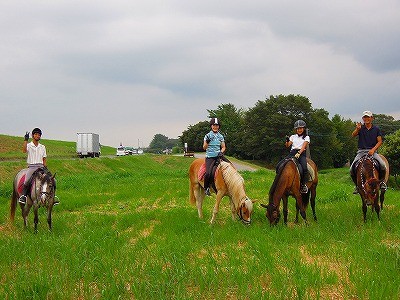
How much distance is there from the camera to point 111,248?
753 cm

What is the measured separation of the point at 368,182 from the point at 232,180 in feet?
11.8

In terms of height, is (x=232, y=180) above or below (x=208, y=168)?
below

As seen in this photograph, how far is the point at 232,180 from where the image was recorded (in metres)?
10.2

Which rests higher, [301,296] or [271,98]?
[271,98]

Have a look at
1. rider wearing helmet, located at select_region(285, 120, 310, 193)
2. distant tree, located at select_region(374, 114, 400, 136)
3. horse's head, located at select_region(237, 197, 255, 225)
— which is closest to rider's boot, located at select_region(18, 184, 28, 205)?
horse's head, located at select_region(237, 197, 255, 225)

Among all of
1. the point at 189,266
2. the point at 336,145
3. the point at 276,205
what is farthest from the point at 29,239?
the point at 336,145

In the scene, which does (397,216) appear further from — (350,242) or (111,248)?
(111,248)

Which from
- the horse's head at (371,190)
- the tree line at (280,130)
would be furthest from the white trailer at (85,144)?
the horse's head at (371,190)

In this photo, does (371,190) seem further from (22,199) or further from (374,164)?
(22,199)

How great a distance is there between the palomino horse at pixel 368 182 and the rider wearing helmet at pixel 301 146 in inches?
57.2

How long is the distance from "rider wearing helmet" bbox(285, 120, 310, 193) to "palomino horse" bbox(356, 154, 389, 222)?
1453 millimetres

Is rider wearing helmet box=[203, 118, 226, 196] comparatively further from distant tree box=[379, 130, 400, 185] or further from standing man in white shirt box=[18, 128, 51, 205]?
distant tree box=[379, 130, 400, 185]

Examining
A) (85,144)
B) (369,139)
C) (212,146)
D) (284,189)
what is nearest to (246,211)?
(284,189)

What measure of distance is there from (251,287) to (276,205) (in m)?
4.62
